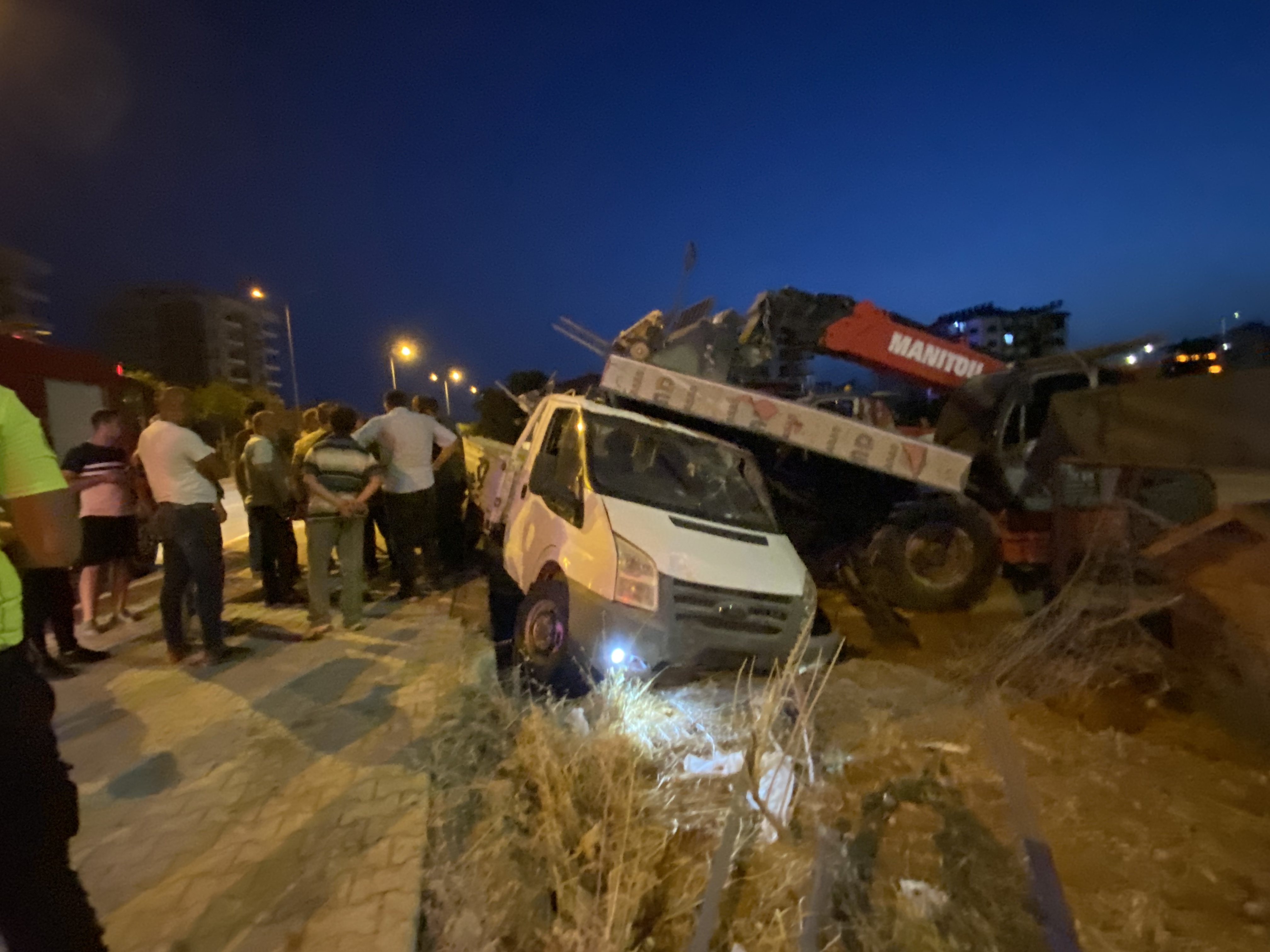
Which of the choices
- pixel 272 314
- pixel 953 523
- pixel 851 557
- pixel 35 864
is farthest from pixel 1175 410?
pixel 272 314

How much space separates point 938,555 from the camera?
732 cm

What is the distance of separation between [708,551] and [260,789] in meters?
2.74

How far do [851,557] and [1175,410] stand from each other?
4012mm

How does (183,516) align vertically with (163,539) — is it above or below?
above

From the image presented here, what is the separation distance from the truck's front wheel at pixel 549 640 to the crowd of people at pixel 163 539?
150 centimetres

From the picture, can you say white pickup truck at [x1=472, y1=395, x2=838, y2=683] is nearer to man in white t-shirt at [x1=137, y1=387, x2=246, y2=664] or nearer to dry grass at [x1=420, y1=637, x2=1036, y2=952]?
dry grass at [x1=420, y1=637, x2=1036, y2=952]

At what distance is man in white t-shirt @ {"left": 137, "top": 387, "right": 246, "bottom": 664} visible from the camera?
15.7 ft

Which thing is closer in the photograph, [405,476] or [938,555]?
[405,476]

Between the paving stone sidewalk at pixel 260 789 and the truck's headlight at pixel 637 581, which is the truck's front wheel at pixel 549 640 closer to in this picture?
the paving stone sidewalk at pixel 260 789

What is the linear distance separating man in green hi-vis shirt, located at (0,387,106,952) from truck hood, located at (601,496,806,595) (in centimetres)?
301

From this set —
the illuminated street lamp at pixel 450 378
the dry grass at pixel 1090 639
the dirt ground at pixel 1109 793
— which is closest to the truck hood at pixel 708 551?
the dirt ground at pixel 1109 793

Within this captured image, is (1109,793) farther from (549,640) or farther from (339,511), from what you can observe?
(339,511)

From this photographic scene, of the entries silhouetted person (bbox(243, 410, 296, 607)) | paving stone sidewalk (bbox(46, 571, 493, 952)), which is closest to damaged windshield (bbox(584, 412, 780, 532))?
paving stone sidewalk (bbox(46, 571, 493, 952))

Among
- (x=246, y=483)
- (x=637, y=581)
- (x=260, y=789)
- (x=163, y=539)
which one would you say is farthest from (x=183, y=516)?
(x=637, y=581)
